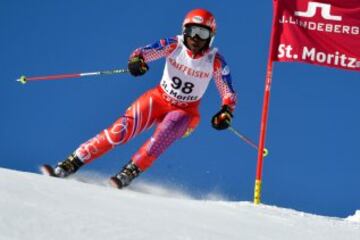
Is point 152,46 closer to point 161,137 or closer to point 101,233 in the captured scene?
point 161,137

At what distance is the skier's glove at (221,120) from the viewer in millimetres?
6129

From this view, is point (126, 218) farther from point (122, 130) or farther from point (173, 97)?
point (173, 97)

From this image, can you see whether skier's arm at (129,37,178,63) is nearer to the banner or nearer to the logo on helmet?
the logo on helmet

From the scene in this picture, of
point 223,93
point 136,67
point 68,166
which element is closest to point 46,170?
point 68,166

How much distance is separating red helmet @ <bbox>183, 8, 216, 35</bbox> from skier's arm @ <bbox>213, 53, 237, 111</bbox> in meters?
0.32

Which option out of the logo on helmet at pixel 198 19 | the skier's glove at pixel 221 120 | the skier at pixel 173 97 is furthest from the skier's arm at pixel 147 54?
the skier's glove at pixel 221 120

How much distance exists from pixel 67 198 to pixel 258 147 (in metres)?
3.04

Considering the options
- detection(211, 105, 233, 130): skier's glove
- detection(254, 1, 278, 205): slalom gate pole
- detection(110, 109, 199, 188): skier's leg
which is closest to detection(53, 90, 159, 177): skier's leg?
detection(110, 109, 199, 188): skier's leg

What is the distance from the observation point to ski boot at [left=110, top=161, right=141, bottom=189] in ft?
18.5

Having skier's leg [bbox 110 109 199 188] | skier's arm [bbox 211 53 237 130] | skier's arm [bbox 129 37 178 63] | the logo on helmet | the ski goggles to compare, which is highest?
the logo on helmet

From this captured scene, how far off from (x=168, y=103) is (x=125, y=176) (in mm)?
991

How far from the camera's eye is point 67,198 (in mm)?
3607

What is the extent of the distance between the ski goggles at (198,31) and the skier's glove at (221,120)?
0.78m

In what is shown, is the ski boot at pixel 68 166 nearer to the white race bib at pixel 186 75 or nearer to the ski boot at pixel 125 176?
the ski boot at pixel 125 176
